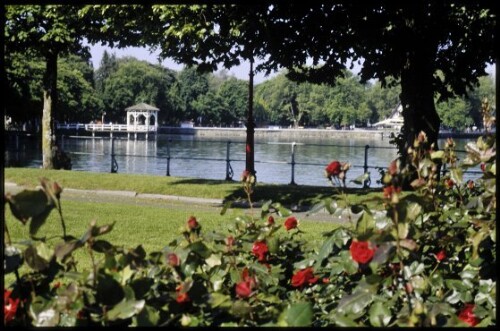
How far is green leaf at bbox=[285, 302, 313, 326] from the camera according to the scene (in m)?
1.46

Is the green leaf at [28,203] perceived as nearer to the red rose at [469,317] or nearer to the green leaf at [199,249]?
the green leaf at [199,249]

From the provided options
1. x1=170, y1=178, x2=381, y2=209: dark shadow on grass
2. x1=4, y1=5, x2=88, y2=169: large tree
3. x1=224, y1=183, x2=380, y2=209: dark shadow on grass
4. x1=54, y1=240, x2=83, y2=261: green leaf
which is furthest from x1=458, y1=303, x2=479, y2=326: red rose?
x1=4, y1=5, x2=88, y2=169: large tree

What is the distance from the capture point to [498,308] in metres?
1.21

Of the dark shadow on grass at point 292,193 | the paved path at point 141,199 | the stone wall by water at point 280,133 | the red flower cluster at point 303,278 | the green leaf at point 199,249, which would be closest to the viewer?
the green leaf at point 199,249

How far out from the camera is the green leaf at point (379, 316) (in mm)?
1717

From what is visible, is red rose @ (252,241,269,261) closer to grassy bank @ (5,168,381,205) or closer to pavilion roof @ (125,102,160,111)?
grassy bank @ (5,168,381,205)

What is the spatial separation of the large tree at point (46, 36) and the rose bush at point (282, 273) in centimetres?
1411

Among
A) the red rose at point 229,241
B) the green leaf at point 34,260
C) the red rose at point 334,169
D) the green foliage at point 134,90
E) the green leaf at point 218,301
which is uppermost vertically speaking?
the green foliage at point 134,90

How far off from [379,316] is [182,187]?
38.6 ft

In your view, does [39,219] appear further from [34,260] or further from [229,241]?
[229,241]

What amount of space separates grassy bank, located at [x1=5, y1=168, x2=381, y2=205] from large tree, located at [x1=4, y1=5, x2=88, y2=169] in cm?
318

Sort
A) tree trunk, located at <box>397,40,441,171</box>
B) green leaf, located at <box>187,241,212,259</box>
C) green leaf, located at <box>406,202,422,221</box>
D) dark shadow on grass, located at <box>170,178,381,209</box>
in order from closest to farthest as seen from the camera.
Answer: green leaf, located at <box>406,202,422,221</box>
green leaf, located at <box>187,241,212,259</box>
dark shadow on grass, located at <box>170,178,381,209</box>
tree trunk, located at <box>397,40,441,171</box>

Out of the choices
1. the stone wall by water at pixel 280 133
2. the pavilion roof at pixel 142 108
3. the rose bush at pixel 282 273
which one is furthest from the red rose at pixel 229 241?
the pavilion roof at pixel 142 108

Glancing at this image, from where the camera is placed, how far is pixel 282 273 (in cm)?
→ 254
